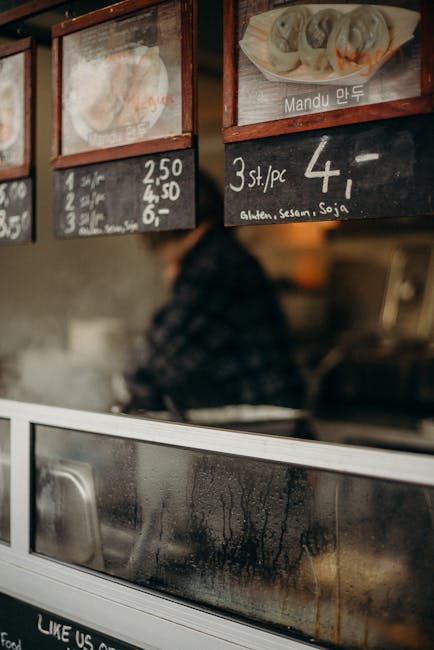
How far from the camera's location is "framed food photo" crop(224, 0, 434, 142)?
163cm

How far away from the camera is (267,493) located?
181cm

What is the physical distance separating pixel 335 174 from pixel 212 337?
7.90 ft

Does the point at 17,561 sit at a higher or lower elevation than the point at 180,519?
lower

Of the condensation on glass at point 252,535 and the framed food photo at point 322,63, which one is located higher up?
the framed food photo at point 322,63

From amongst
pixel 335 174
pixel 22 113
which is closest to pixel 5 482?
pixel 22 113

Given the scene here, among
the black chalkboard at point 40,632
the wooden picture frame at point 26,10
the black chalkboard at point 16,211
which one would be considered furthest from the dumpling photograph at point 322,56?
the black chalkboard at point 40,632

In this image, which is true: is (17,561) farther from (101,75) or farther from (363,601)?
(101,75)

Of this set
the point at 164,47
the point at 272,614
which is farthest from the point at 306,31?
the point at 272,614

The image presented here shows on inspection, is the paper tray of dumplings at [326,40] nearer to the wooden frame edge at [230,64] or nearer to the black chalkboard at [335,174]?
the wooden frame edge at [230,64]

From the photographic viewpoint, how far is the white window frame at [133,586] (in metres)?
1.67

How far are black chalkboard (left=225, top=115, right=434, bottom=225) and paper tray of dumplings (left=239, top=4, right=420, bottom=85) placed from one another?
16 cm

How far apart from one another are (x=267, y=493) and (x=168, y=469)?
357 mm

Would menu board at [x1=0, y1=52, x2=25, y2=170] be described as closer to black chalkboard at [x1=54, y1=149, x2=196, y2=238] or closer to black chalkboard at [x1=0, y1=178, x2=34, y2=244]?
black chalkboard at [x1=0, y1=178, x2=34, y2=244]

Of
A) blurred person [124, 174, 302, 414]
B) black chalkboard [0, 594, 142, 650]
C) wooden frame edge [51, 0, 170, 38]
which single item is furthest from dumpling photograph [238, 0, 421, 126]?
blurred person [124, 174, 302, 414]
